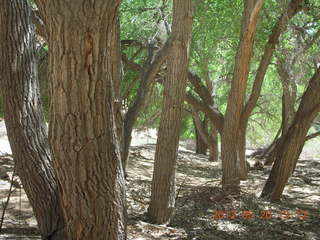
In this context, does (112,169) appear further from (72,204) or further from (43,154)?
(43,154)

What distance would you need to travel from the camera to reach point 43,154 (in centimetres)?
393

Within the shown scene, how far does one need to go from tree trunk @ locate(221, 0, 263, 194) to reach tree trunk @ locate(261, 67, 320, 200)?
682 millimetres

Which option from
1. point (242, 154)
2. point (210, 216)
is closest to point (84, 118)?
point (210, 216)

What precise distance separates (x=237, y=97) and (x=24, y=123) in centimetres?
446

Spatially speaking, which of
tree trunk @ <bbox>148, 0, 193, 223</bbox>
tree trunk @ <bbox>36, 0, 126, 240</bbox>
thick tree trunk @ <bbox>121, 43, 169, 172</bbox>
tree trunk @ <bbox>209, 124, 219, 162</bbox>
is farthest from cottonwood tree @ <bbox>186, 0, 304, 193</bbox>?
tree trunk @ <bbox>209, 124, 219, 162</bbox>

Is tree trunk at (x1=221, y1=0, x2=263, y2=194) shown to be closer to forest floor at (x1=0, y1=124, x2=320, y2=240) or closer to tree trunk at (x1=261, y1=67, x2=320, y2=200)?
forest floor at (x1=0, y1=124, x2=320, y2=240)

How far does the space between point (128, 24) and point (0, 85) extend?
20.2 feet

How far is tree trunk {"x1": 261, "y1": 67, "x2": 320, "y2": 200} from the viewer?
6762 millimetres

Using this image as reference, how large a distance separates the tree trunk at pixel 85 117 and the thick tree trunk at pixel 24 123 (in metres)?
0.67

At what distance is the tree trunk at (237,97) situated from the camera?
694 cm

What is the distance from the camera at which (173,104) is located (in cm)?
538

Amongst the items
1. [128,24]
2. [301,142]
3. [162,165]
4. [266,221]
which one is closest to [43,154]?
[162,165]

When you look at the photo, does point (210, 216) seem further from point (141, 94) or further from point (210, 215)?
point (141, 94)

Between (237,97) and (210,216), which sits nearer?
(210,216)
